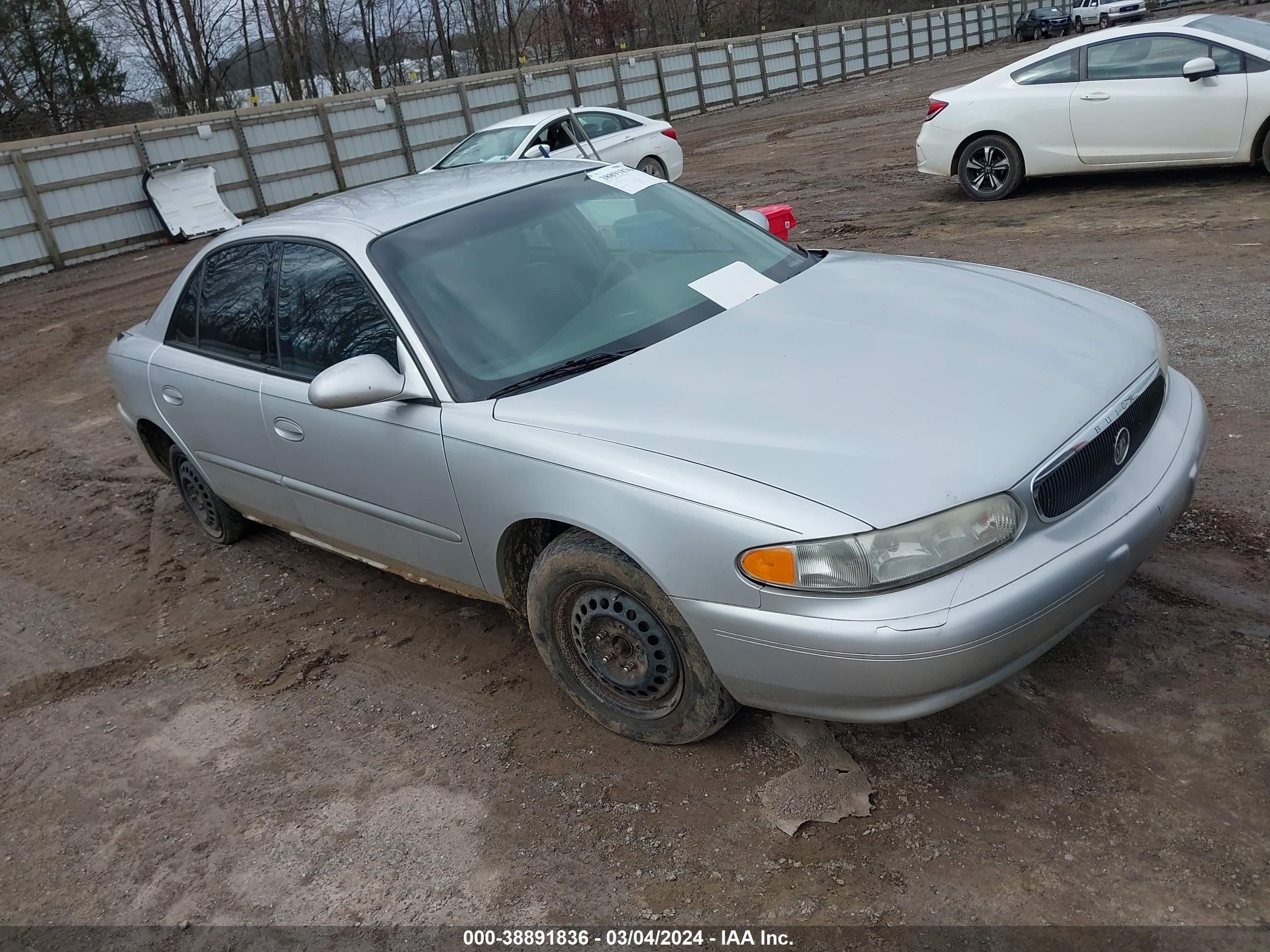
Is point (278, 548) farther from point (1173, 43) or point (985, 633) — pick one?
point (1173, 43)

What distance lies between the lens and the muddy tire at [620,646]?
289 centimetres

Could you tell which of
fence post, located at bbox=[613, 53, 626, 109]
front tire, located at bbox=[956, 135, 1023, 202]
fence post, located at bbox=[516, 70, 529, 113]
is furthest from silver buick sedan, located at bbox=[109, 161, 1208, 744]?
fence post, located at bbox=[613, 53, 626, 109]

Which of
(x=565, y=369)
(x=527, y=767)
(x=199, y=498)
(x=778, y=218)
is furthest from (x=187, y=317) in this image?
(x=778, y=218)

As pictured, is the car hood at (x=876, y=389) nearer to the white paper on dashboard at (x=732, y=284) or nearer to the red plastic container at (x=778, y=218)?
the white paper on dashboard at (x=732, y=284)

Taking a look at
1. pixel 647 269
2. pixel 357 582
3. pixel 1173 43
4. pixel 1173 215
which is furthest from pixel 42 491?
pixel 1173 43

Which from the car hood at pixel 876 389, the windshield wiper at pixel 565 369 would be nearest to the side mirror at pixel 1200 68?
the car hood at pixel 876 389

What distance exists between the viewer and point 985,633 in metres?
2.48

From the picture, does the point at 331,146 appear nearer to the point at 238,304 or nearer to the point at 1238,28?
the point at 1238,28

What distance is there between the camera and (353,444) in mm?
3641

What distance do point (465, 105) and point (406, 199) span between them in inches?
858

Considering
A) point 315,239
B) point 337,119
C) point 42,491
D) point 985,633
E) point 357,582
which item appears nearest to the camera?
point 985,633

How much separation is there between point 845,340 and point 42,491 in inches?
218

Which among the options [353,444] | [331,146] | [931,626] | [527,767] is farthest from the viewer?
[331,146]

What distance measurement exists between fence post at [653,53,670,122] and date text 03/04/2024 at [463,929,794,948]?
96.5 ft
